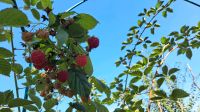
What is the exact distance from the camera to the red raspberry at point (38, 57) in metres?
1.24

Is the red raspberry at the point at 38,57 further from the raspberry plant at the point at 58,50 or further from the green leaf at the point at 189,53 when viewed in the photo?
the green leaf at the point at 189,53

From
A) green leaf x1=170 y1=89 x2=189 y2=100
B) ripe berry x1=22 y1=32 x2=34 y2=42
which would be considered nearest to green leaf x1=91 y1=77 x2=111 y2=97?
ripe berry x1=22 y1=32 x2=34 y2=42

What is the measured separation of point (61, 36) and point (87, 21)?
21 centimetres

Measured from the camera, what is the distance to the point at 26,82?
76.5 inches

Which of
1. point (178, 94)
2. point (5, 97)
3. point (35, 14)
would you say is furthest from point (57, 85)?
point (178, 94)

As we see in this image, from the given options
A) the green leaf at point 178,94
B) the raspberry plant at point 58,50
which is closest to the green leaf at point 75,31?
the raspberry plant at point 58,50

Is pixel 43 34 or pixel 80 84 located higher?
pixel 43 34

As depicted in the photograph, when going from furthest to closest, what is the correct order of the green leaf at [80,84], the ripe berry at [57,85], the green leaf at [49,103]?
1. the green leaf at [49,103]
2. the ripe berry at [57,85]
3. the green leaf at [80,84]

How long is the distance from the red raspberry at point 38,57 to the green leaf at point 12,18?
111mm

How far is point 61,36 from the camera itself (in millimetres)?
1099

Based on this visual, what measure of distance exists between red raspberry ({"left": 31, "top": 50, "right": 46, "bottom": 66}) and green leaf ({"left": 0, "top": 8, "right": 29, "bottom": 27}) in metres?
0.11

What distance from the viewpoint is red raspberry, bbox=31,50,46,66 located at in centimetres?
124

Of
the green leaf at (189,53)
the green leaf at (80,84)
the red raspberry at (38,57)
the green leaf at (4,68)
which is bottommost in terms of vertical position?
the green leaf at (80,84)

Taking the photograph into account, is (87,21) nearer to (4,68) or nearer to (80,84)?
(80,84)
